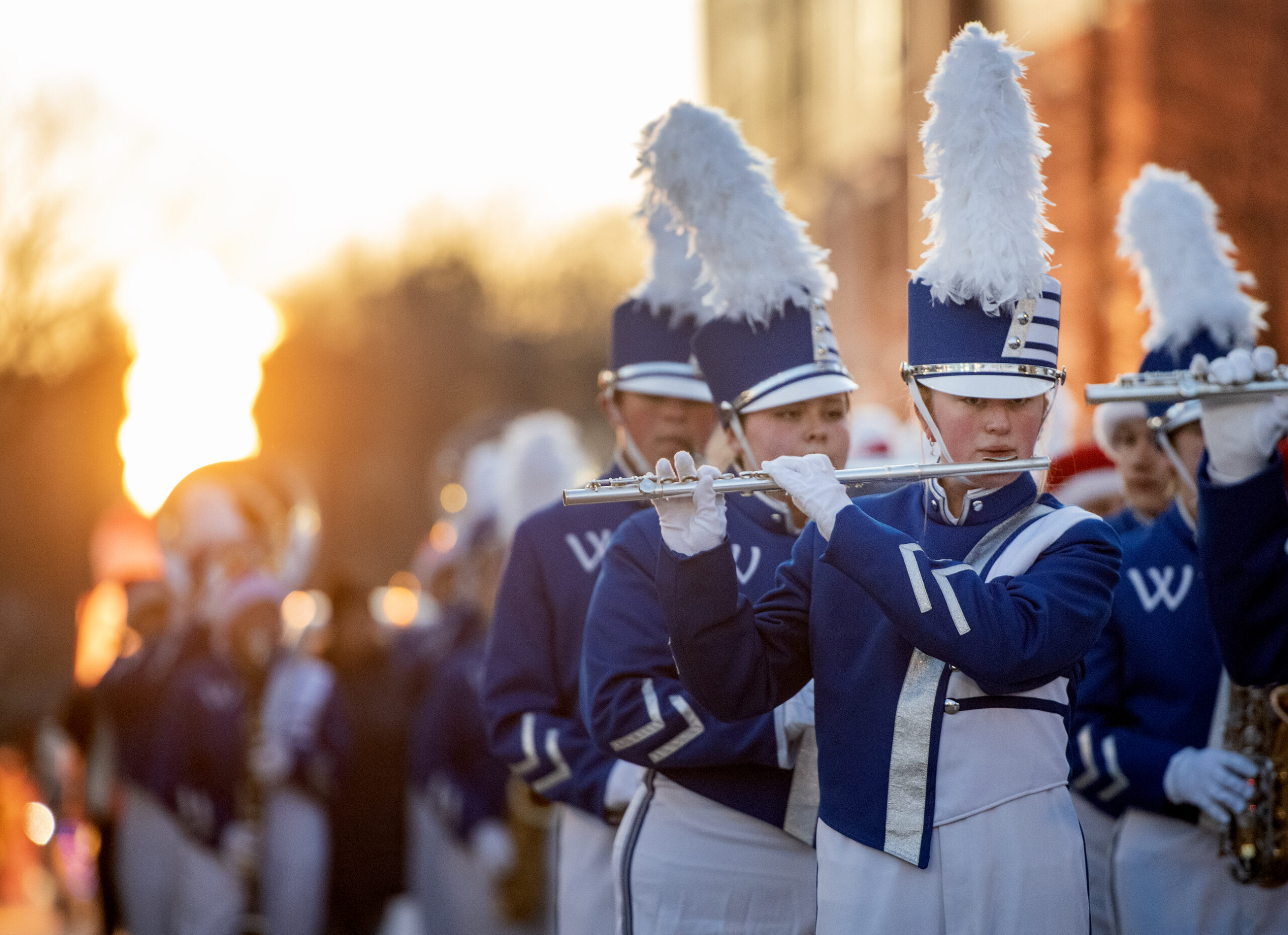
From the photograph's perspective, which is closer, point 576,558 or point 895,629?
point 895,629

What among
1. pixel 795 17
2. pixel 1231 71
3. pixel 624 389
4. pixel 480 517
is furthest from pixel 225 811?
pixel 795 17

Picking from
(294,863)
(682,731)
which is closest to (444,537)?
(294,863)

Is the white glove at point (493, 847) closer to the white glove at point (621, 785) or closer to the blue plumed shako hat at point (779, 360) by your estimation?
the white glove at point (621, 785)

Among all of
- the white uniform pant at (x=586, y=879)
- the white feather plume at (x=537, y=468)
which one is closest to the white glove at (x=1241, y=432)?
the white uniform pant at (x=586, y=879)

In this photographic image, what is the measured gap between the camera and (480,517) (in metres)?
9.73

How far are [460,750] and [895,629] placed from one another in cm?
559

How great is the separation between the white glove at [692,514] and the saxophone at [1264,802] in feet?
5.90

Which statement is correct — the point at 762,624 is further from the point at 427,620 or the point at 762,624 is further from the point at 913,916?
the point at 427,620

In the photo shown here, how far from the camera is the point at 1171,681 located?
4336 mm

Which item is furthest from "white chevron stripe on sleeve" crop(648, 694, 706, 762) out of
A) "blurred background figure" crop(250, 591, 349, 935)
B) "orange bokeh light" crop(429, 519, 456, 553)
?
"orange bokeh light" crop(429, 519, 456, 553)

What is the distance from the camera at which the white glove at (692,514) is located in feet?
10.2

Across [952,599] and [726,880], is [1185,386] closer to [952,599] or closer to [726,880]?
[952,599]

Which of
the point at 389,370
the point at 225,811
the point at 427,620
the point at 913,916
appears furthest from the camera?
the point at 389,370

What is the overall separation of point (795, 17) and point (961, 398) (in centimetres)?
2300
